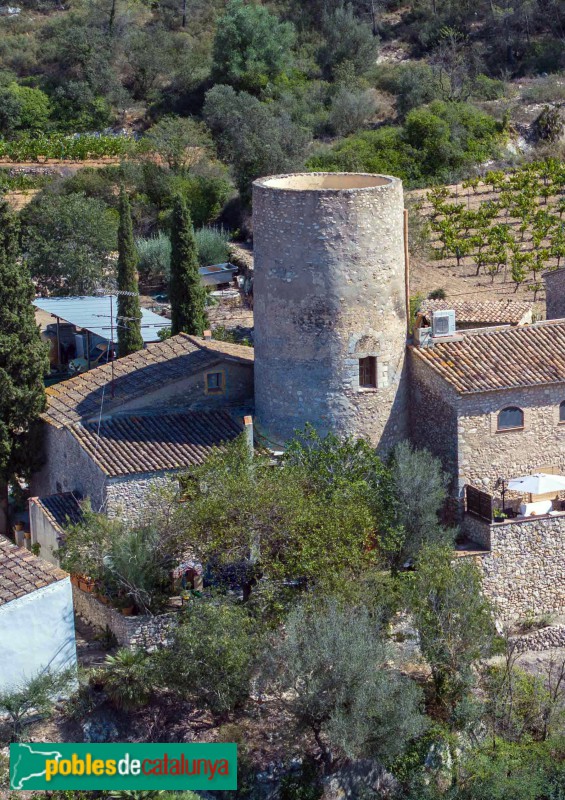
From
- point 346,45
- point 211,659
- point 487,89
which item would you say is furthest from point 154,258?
point 346,45

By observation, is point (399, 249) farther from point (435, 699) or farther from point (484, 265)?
point (484, 265)

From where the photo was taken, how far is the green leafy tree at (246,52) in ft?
219

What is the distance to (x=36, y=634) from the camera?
22.2 meters

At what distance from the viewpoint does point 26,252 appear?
152 feet

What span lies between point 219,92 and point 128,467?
4117cm

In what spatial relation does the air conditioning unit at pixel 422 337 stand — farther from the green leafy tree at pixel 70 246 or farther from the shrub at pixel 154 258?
the shrub at pixel 154 258

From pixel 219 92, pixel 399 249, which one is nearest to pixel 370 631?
pixel 399 249

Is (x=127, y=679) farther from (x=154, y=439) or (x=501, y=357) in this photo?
(x=501, y=357)

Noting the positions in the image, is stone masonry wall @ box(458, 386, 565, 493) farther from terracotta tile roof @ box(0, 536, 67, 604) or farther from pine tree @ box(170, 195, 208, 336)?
pine tree @ box(170, 195, 208, 336)

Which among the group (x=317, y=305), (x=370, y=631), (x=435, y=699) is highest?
(x=317, y=305)

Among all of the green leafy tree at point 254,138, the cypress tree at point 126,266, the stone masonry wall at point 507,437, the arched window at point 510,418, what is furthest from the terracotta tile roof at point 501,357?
the green leafy tree at point 254,138

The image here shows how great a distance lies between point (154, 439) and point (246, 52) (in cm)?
4483

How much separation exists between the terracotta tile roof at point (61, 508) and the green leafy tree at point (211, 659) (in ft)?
15.8

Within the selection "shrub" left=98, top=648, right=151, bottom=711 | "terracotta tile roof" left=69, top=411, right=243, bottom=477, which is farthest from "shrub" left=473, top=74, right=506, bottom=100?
"shrub" left=98, top=648, right=151, bottom=711
